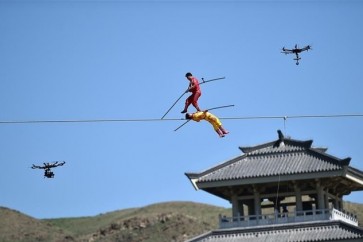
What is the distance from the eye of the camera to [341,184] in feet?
149

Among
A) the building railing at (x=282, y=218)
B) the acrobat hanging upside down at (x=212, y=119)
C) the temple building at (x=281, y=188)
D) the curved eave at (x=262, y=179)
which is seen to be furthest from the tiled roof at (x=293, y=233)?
the acrobat hanging upside down at (x=212, y=119)

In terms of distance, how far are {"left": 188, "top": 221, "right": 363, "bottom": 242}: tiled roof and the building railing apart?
15.8 inches

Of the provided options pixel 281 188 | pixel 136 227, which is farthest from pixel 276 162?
pixel 136 227

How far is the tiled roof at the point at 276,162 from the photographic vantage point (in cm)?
4278

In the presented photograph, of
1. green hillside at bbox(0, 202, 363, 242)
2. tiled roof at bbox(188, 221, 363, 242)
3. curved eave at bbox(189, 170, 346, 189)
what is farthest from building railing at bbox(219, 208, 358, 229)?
green hillside at bbox(0, 202, 363, 242)

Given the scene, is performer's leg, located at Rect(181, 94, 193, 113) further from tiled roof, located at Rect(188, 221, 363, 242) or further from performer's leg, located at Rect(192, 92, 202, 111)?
tiled roof, located at Rect(188, 221, 363, 242)

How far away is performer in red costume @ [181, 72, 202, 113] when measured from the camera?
26.2 meters

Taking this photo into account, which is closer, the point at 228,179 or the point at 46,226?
the point at 228,179

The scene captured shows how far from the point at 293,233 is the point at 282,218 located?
0.96 metres

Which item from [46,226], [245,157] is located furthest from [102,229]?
[245,157]

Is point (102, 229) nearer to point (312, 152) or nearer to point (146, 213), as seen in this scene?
point (146, 213)

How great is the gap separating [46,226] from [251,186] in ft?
175

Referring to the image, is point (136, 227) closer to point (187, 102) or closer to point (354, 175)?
point (354, 175)

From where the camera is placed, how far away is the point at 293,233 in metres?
42.2
